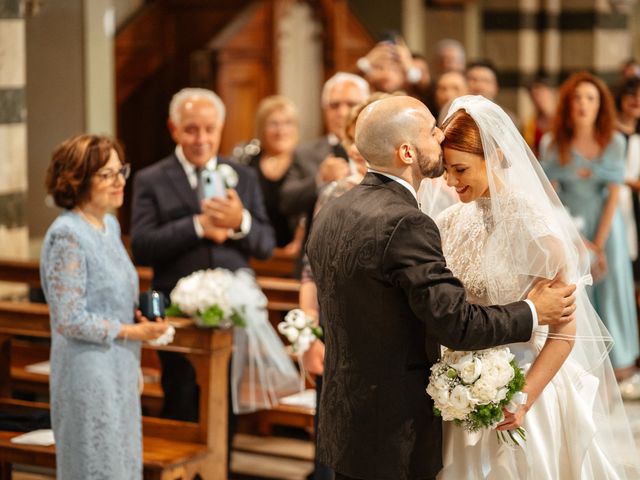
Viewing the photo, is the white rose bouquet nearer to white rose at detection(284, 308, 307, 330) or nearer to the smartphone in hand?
the smartphone in hand

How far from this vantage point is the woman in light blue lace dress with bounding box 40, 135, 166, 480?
4180 mm


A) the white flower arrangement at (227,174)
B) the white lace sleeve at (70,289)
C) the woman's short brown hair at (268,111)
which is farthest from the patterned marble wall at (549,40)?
the white lace sleeve at (70,289)

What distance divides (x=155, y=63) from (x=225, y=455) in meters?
5.60

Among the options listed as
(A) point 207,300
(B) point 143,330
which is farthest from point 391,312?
(A) point 207,300

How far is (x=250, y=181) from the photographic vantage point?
556cm

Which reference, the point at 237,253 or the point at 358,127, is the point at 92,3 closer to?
the point at 237,253

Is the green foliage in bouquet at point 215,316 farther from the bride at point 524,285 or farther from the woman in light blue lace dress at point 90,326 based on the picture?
the bride at point 524,285

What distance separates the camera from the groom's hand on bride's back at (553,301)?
3.38m

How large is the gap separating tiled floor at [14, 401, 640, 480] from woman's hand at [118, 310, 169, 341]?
1739 millimetres

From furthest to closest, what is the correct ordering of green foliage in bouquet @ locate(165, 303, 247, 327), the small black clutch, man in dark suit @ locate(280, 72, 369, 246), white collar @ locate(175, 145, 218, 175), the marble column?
the marble column
man in dark suit @ locate(280, 72, 369, 246)
white collar @ locate(175, 145, 218, 175)
green foliage in bouquet @ locate(165, 303, 247, 327)
the small black clutch

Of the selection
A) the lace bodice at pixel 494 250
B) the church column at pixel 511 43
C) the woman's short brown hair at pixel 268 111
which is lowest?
the lace bodice at pixel 494 250

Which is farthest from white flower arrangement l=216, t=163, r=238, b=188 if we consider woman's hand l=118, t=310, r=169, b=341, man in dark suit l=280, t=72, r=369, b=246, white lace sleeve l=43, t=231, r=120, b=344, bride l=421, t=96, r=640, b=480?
bride l=421, t=96, r=640, b=480

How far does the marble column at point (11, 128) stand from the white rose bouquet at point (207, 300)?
1672mm

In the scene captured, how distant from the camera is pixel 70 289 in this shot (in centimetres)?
413
